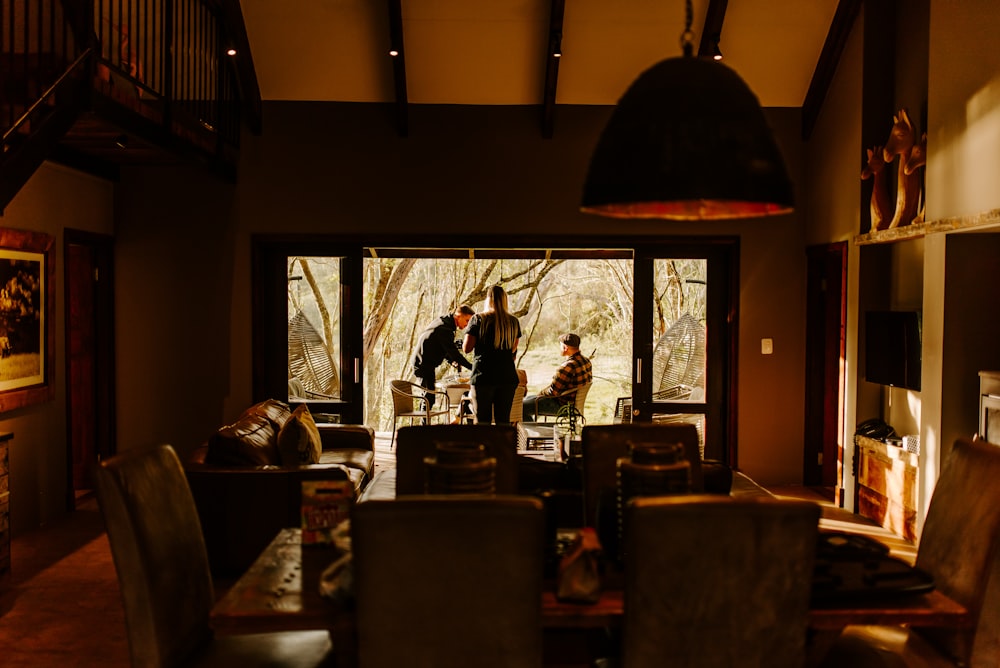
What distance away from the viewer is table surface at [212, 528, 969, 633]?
7.04 feet

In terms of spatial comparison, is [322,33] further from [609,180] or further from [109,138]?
[609,180]

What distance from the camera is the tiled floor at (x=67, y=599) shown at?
12.8 ft

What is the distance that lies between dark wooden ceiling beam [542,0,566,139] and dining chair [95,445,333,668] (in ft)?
15.9

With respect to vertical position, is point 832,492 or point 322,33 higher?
point 322,33

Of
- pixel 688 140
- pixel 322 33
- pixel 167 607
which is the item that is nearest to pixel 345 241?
pixel 322 33

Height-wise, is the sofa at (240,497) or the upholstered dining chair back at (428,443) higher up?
the upholstered dining chair back at (428,443)

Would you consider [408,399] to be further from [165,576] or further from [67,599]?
[165,576]

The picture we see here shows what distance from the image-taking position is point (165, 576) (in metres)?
2.45

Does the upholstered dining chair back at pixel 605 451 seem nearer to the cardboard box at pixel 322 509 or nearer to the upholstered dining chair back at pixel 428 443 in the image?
the upholstered dining chair back at pixel 428 443

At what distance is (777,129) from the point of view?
7.45 m

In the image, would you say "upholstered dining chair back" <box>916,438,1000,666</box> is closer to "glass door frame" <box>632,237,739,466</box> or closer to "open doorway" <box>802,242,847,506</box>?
"open doorway" <box>802,242,847,506</box>

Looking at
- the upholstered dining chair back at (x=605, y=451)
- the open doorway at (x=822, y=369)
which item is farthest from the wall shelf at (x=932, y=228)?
the upholstered dining chair back at (x=605, y=451)

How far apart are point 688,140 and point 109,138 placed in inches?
185

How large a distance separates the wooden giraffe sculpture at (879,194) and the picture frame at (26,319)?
220 inches
